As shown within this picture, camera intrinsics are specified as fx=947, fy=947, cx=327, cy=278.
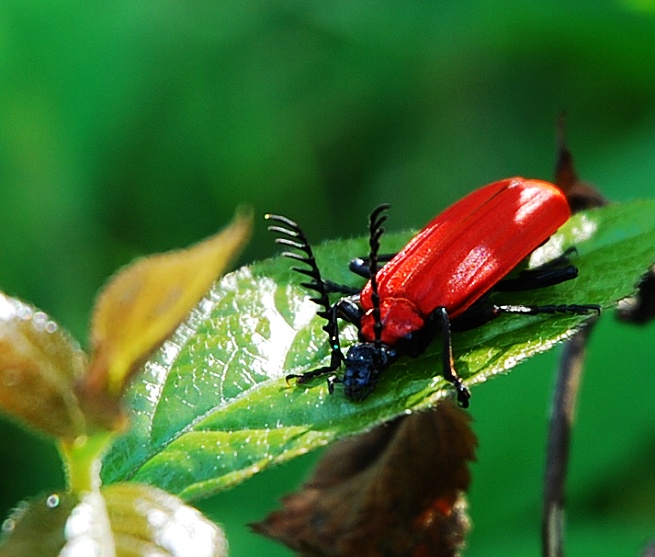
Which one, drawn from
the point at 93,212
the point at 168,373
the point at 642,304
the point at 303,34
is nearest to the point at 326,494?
the point at 168,373

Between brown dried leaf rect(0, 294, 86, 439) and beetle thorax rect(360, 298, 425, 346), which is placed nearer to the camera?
brown dried leaf rect(0, 294, 86, 439)

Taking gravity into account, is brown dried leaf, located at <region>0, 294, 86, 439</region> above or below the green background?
below

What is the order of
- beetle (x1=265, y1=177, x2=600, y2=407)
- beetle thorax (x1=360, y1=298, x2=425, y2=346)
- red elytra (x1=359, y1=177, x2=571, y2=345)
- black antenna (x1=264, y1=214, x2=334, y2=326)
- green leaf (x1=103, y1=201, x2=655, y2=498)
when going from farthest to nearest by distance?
red elytra (x1=359, y1=177, x2=571, y2=345) < beetle thorax (x1=360, y1=298, x2=425, y2=346) < beetle (x1=265, y1=177, x2=600, y2=407) < black antenna (x1=264, y1=214, x2=334, y2=326) < green leaf (x1=103, y1=201, x2=655, y2=498)

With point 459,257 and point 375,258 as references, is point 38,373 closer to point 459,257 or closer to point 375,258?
point 375,258

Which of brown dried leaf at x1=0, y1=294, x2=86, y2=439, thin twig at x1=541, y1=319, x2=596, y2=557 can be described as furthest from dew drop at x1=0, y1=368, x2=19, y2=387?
thin twig at x1=541, y1=319, x2=596, y2=557

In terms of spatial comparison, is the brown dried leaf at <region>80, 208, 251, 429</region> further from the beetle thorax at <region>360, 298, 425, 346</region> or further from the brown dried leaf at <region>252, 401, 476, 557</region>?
the beetle thorax at <region>360, 298, 425, 346</region>

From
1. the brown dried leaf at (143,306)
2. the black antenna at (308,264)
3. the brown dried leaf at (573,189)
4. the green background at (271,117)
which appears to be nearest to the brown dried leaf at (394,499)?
the black antenna at (308,264)

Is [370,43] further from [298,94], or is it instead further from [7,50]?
[7,50]
